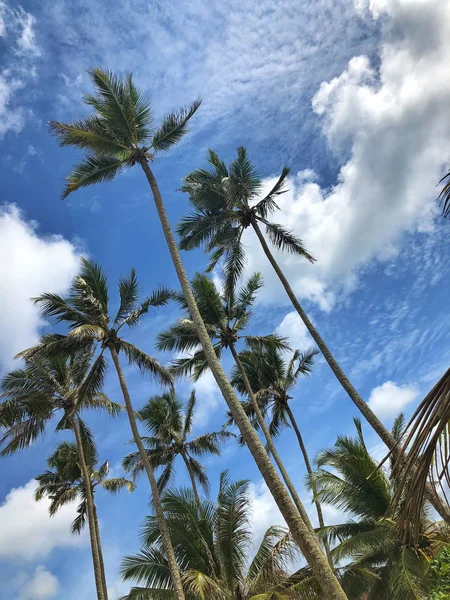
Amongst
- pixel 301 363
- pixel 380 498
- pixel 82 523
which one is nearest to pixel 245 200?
pixel 301 363

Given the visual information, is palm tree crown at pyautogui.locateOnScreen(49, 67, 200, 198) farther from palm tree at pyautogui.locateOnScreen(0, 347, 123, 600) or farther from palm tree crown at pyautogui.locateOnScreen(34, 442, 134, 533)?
palm tree crown at pyautogui.locateOnScreen(34, 442, 134, 533)

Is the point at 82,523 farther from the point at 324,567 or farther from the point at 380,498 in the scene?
the point at 324,567

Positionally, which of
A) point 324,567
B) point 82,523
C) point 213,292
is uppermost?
point 213,292

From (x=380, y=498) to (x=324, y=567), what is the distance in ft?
29.8

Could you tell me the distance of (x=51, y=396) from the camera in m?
19.1

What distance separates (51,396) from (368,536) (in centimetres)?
1345

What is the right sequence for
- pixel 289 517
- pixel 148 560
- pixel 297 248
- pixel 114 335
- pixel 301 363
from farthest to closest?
1. pixel 301 363
2. pixel 297 248
3. pixel 114 335
4. pixel 148 560
5. pixel 289 517

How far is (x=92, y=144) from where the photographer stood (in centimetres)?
1494

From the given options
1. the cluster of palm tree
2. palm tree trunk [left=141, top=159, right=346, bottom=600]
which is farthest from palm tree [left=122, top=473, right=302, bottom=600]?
palm tree trunk [left=141, top=159, right=346, bottom=600]

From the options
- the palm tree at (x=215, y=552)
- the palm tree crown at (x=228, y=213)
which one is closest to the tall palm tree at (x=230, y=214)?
the palm tree crown at (x=228, y=213)

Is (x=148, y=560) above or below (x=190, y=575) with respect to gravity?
above

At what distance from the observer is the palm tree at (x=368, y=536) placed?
41.0 feet

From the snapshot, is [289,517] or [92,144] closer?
[289,517]

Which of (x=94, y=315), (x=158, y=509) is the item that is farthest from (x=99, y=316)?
(x=158, y=509)
